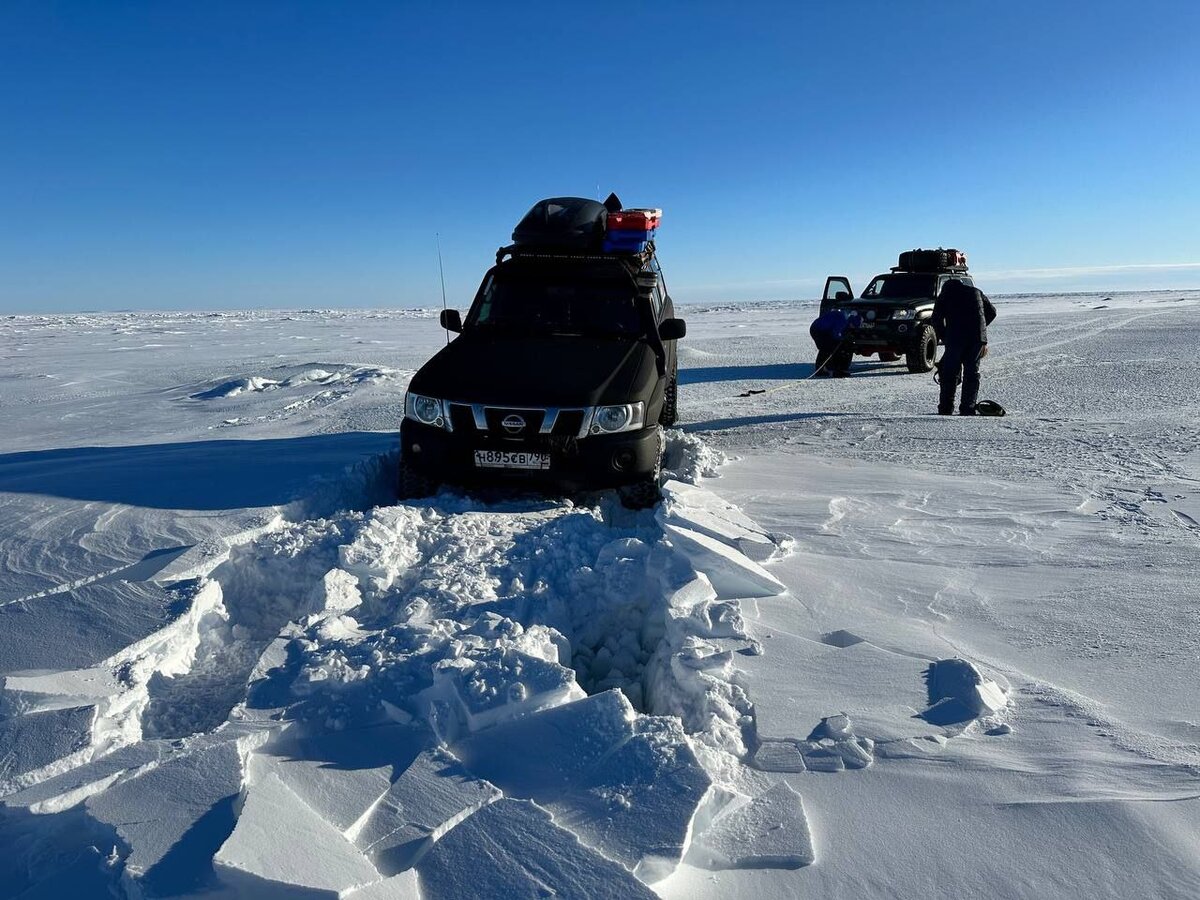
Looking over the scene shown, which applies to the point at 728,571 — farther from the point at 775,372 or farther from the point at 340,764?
the point at 775,372

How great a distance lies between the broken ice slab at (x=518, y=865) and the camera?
1687 millimetres

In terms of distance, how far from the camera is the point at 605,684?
297cm

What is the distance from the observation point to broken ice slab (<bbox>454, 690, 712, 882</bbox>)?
185 cm

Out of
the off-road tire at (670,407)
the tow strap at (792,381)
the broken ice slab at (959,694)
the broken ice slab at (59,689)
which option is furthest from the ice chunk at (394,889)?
the tow strap at (792,381)

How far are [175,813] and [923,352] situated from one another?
12.8 meters

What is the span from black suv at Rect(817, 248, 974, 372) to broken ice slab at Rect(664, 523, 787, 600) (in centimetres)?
998

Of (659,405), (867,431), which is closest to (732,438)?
(867,431)

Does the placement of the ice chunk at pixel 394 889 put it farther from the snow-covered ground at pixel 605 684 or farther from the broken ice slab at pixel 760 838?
the broken ice slab at pixel 760 838

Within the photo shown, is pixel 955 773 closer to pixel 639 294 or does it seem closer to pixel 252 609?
pixel 252 609

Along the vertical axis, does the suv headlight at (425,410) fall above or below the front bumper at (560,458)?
above

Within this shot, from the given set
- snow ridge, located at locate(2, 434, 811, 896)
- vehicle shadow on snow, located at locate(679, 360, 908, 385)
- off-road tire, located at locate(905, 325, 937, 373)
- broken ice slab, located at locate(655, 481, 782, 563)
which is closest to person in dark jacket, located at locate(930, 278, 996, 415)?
vehicle shadow on snow, located at locate(679, 360, 908, 385)

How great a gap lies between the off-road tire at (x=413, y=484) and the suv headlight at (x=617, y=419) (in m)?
1.12

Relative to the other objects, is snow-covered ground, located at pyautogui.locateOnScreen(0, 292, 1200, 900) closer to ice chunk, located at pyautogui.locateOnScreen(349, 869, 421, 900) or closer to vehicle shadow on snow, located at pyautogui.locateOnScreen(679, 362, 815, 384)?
ice chunk, located at pyautogui.locateOnScreen(349, 869, 421, 900)

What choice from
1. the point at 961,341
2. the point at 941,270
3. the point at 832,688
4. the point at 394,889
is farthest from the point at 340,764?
the point at 941,270
